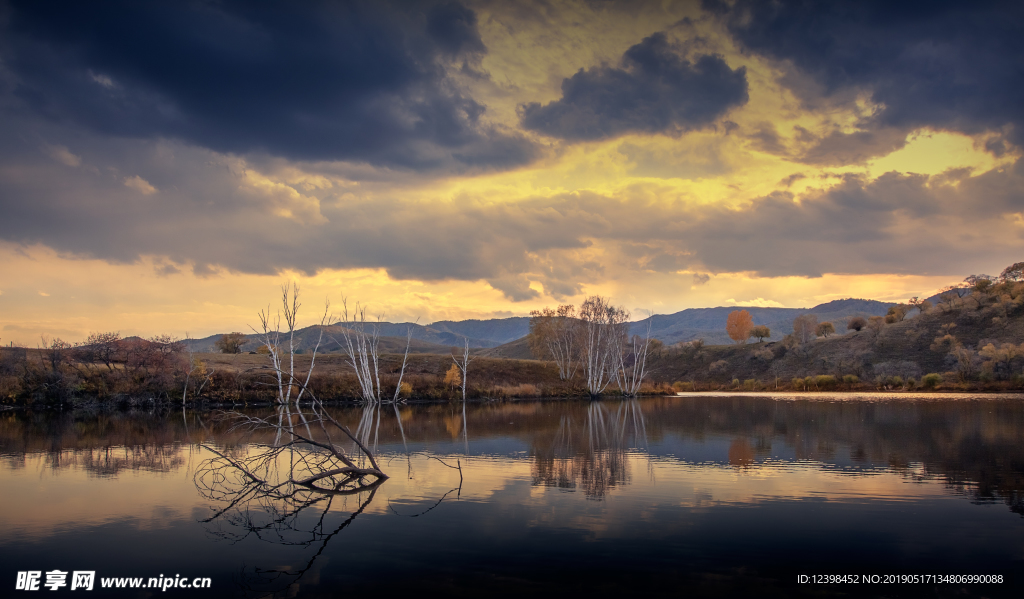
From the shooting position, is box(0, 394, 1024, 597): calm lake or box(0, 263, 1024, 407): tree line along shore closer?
box(0, 394, 1024, 597): calm lake

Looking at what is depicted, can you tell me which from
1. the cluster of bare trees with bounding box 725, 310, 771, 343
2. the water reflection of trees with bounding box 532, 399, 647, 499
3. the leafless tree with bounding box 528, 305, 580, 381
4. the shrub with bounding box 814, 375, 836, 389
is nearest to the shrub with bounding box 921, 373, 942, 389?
the shrub with bounding box 814, 375, 836, 389

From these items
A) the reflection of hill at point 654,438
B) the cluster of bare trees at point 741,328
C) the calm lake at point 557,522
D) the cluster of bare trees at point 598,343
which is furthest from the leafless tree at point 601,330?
the cluster of bare trees at point 741,328

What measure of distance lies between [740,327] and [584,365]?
78.9m

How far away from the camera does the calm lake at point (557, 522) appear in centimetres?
859

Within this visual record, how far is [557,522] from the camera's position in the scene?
11648 mm

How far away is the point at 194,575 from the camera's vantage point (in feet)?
29.4

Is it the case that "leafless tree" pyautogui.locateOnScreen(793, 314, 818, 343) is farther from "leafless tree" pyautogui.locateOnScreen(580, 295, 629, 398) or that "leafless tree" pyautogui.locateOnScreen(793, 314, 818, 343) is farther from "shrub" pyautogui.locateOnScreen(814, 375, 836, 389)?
"leafless tree" pyautogui.locateOnScreen(580, 295, 629, 398)

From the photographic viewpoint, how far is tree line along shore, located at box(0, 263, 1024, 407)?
48.6 m

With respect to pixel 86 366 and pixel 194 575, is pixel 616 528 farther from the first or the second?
pixel 86 366

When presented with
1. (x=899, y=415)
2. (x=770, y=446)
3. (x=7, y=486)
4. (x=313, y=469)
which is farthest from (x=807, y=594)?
(x=899, y=415)

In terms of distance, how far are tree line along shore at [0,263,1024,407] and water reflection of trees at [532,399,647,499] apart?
13018mm

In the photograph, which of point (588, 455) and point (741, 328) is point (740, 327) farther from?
point (588, 455)

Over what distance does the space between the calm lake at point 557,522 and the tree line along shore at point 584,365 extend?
35.2ft
